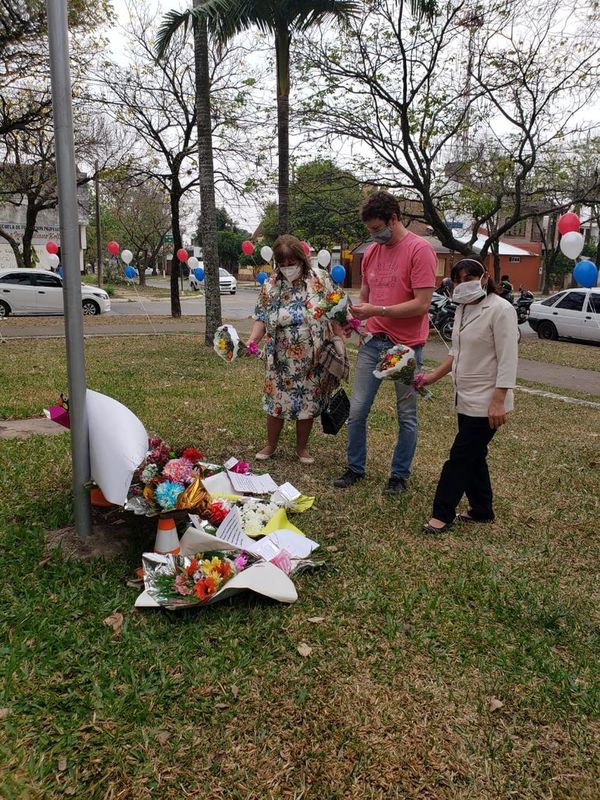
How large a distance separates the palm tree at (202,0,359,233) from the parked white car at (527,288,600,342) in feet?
30.0

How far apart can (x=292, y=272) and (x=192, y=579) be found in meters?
2.26

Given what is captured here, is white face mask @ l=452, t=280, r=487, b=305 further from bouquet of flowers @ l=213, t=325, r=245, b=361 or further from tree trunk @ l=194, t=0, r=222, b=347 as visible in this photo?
tree trunk @ l=194, t=0, r=222, b=347

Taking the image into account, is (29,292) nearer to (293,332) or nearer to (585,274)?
(585,274)

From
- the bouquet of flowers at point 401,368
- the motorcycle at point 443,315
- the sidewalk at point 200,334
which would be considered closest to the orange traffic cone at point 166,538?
the bouquet of flowers at point 401,368

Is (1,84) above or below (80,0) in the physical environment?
below

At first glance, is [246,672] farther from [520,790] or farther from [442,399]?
[442,399]

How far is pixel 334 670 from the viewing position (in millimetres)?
2365

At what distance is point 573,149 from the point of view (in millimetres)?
13180

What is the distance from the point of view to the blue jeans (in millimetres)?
3922

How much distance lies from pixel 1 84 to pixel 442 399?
46.7 feet

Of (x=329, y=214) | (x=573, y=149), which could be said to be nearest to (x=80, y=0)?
(x=329, y=214)

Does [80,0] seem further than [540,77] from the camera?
Yes

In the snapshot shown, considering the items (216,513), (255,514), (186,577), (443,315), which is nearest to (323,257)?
(443,315)

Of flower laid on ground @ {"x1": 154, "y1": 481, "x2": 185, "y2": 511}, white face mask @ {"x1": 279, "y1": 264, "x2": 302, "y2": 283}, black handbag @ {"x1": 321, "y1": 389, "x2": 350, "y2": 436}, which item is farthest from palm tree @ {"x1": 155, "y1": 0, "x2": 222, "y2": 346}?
flower laid on ground @ {"x1": 154, "y1": 481, "x2": 185, "y2": 511}
